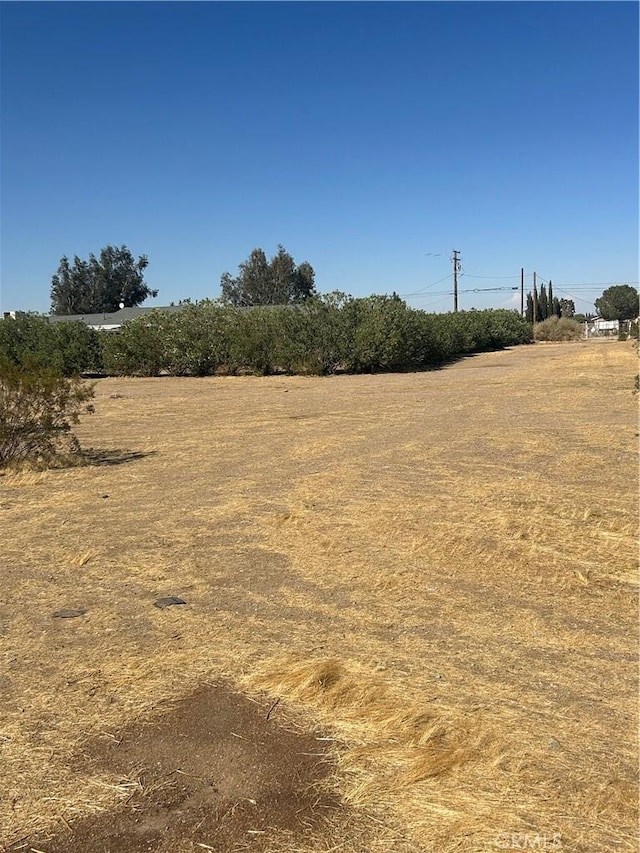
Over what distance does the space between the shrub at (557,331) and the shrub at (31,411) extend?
68.2 m

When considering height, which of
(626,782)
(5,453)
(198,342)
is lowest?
(626,782)

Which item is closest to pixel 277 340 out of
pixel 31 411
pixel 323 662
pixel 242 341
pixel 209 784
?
pixel 242 341

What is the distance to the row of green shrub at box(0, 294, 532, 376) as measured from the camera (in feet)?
104

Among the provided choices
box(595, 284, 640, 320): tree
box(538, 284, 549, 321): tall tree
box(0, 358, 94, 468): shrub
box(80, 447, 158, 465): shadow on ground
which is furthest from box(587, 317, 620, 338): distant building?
box(0, 358, 94, 468): shrub

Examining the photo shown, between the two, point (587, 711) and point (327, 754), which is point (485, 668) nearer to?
point (587, 711)

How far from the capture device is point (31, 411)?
959cm

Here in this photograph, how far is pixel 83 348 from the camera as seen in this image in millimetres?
34594

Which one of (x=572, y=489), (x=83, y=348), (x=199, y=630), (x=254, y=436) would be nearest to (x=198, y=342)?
(x=83, y=348)

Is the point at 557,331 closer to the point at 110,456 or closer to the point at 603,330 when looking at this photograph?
the point at 603,330

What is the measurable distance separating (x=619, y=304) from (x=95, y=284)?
10307 centimetres

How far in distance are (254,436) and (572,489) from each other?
6407mm

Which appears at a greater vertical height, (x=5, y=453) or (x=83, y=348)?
(x=83, y=348)
